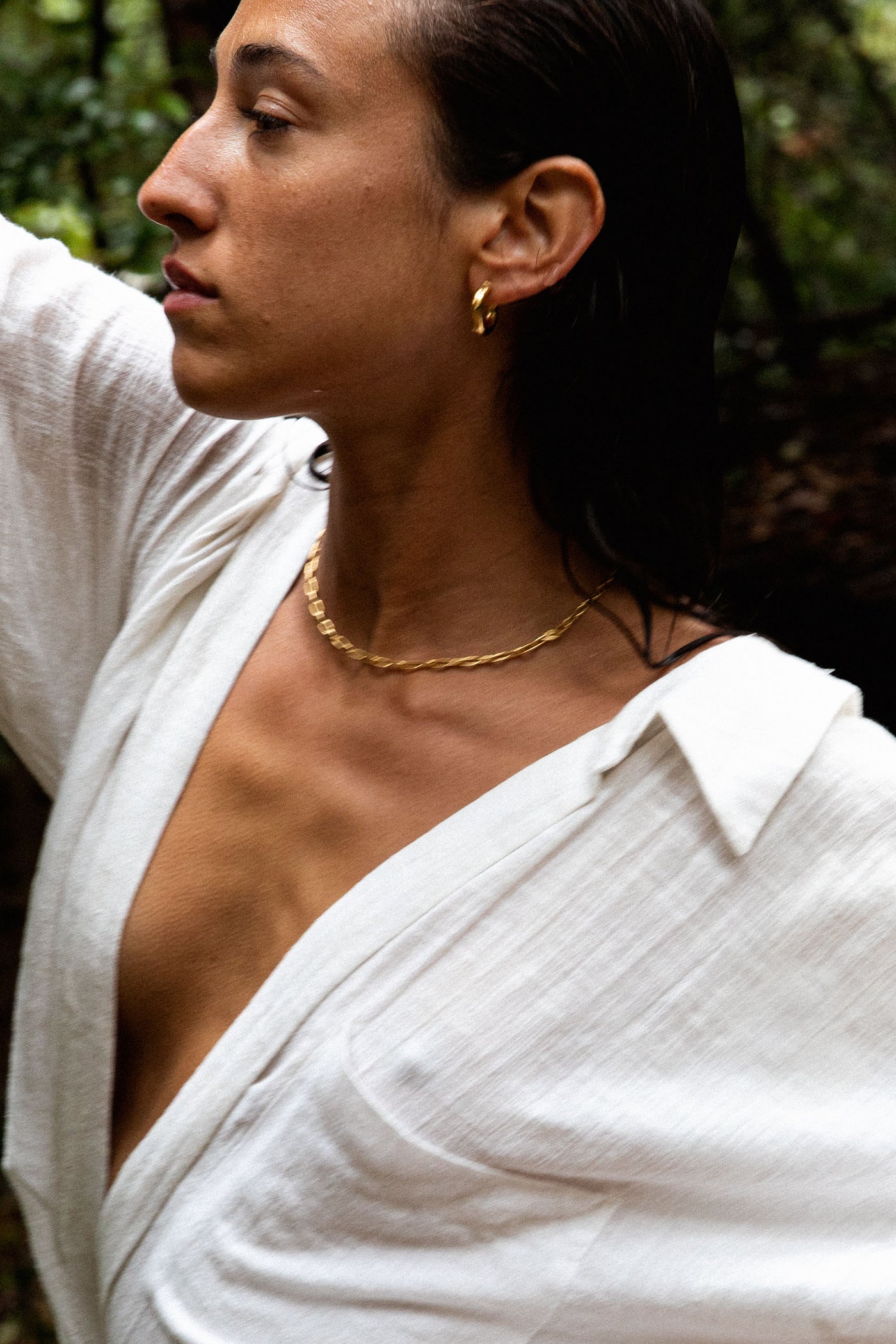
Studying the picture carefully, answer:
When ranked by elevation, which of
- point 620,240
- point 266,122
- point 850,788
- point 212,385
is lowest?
point 850,788

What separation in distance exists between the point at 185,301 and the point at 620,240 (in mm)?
452

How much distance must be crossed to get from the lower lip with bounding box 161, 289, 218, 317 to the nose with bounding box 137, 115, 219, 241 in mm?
55

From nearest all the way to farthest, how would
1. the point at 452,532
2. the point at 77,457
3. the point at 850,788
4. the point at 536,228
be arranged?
the point at 850,788 < the point at 536,228 < the point at 452,532 < the point at 77,457

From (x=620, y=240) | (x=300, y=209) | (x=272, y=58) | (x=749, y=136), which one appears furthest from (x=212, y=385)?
(x=749, y=136)

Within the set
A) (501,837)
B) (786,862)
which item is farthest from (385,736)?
(786,862)

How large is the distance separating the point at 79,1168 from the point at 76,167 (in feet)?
6.86

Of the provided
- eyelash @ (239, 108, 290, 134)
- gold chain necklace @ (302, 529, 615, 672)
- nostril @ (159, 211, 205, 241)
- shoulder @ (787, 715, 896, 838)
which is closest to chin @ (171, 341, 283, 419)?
nostril @ (159, 211, 205, 241)

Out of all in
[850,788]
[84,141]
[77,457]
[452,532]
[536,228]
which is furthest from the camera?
[84,141]

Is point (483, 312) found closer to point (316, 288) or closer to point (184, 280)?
point (316, 288)

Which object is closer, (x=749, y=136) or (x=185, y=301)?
(x=185, y=301)

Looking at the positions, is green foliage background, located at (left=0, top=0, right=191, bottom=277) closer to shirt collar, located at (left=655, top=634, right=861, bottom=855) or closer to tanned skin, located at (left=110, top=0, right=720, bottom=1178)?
tanned skin, located at (left=110, top=0, right=720, bottom=1178)

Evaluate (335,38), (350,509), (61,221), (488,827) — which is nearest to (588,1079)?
(488,827)

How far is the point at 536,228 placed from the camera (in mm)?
1419

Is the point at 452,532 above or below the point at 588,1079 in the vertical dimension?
above
